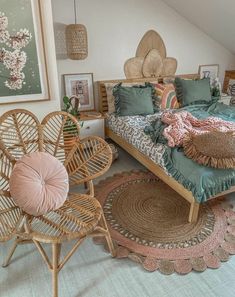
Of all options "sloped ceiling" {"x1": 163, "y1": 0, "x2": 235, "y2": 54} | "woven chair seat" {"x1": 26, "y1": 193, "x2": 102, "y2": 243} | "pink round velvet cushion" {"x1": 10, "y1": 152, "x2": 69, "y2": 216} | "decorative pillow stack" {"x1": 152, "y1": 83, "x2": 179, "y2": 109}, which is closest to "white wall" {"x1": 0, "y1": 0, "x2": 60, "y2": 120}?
"pink round velvet cushion" {"x1": 10, "y1": 152, "x2": 69, "y2": 216}

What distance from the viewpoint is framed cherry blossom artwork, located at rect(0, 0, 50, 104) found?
1.59m

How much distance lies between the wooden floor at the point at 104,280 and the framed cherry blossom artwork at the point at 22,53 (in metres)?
1.12

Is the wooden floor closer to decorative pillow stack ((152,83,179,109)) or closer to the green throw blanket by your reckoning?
the green throw blanket

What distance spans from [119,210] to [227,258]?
91cm

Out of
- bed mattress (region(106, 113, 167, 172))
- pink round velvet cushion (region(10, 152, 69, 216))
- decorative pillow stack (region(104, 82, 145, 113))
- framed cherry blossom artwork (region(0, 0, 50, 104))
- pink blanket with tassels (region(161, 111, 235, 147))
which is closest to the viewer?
pink round velvet cushion (region(10, 152, 69, 216))

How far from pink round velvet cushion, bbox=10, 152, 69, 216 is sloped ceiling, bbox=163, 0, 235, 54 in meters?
2.82

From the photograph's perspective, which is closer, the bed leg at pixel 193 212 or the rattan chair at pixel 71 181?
the rattan chair at pixel 71 181

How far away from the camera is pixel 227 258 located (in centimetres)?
174

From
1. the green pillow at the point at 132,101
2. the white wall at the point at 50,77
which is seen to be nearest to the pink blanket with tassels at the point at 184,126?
the green pillow at the point at 132,101

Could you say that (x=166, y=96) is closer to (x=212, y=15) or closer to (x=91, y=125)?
(x=91, y=125)

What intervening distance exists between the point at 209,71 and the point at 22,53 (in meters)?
3.36

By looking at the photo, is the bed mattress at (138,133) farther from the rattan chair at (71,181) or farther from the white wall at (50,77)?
the white wall at (50,77)

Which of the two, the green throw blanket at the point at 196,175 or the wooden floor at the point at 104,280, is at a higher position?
the green throw blanket at the point at 196,175

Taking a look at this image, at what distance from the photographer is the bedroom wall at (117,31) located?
3.17m
